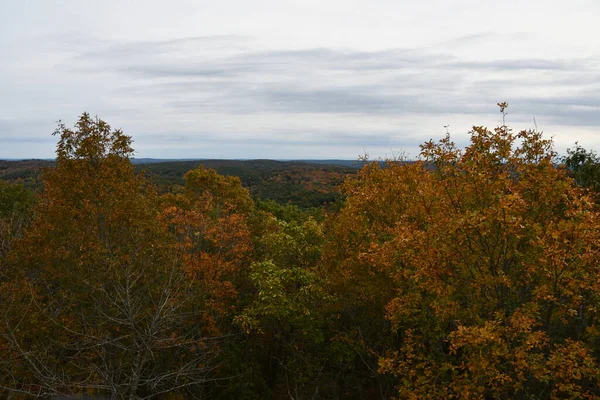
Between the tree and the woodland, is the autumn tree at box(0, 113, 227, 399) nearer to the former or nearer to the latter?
the woodland

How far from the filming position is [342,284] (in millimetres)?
17859

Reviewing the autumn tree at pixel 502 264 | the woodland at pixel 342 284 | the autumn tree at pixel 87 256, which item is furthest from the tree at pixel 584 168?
the autumn tree at pixel 87 256

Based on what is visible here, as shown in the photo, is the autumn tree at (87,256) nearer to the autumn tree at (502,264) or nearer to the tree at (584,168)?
the autumn tree at (502,264)

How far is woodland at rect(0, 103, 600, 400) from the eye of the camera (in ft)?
35.0

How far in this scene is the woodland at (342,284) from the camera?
10664 mm

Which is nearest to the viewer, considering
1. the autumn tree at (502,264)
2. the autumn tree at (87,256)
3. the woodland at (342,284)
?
the autumn tree at (502,264)

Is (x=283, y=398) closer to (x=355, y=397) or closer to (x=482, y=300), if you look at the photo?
(x=355, y=397)

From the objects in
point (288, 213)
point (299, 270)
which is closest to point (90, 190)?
point (299, 270)

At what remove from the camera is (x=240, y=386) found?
61.3 feet

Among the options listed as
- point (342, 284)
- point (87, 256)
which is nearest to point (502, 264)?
point (342, 284)

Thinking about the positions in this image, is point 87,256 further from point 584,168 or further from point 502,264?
point 584,168

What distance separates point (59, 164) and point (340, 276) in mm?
11318

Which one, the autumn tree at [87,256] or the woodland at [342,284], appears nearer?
the woodland at [342,284]

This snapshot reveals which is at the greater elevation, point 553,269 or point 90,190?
point 90,190
